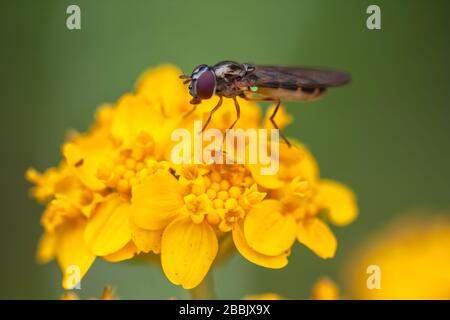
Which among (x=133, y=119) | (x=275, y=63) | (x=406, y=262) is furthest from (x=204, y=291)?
(x=275, y=63)

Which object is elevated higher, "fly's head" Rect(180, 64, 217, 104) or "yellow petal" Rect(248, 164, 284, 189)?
"fly's head" Rect(180, 64, 217, 104)

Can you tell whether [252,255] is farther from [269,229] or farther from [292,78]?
[292,78]

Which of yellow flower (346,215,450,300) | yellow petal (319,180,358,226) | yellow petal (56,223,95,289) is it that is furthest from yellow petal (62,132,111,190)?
yellow flower (346,215,450,300)

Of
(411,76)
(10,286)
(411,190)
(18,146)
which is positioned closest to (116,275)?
(10,286)

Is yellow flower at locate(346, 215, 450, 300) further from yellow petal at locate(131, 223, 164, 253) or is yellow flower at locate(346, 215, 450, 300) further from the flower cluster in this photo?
yellow petal at locate(131, 223, 164, 253)

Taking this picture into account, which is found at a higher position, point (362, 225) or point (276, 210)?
point (276, 210)

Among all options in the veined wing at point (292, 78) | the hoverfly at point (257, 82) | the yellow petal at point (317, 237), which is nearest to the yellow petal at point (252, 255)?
the yellow petal at point (317, 237)
